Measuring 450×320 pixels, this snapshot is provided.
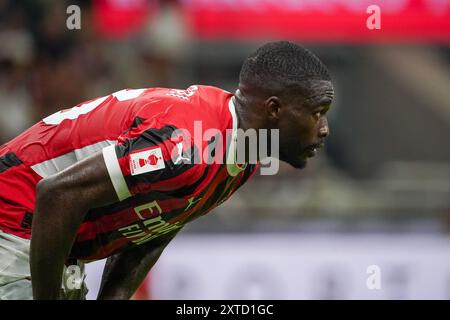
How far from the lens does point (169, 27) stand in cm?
934

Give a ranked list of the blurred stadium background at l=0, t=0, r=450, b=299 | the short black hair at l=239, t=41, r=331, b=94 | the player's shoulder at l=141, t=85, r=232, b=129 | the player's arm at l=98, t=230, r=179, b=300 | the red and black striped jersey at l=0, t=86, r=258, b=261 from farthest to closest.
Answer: the blurred stadium background at l=0, t=0, r=450, b=299 < the player's arm at l=98, t=230, r=179, b=300 < the short black hair at l=239, t=41, r=331, b=94 < the player's shoulder at l=141, t=85, r=232, b=129 < the red and black striped jersey at l=0, t=86, r=258, b=261

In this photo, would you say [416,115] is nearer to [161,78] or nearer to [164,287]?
[161,78]

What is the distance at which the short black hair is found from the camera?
370 cm

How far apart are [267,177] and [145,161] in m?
6.08

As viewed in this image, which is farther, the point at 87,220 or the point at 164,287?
the point at 164,287

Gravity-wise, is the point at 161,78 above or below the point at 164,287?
above

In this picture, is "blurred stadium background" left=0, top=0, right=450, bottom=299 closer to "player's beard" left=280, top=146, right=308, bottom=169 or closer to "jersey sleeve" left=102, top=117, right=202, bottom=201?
"player's beard" left=280, top=146, right=308, bottom=169

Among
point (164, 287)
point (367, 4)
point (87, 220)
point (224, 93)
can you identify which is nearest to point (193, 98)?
point (224, 93)

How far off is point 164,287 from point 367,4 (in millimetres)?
3695

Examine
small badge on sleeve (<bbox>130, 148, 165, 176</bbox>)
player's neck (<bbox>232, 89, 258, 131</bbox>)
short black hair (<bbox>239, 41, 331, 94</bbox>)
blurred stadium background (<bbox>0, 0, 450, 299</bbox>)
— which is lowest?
blurred stadium background (<bbox>0, 0, 450, 299</bbox>)

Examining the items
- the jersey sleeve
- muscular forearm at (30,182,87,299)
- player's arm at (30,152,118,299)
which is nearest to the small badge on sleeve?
the jersey sleeve

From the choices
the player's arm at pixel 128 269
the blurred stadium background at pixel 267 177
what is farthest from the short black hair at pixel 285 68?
Answer: the blurred stadium background at pixel 267 177

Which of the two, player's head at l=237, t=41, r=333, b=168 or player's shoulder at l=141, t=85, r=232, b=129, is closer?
player's shoulder at l=141, t=85, r=232, b=129

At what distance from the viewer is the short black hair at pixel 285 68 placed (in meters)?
3.70
